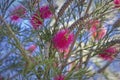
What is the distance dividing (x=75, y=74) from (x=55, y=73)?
0.16ft

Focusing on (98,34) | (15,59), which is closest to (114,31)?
(98,34)

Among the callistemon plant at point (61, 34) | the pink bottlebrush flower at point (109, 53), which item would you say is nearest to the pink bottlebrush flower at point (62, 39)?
the callistemon plant at point (61, 34)

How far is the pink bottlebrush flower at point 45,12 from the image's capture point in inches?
30.2

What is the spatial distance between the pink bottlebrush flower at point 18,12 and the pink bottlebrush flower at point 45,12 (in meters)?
0.05

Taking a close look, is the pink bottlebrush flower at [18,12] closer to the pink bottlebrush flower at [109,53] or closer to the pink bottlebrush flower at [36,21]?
→ the pink bottlebrush flower at [36,21]

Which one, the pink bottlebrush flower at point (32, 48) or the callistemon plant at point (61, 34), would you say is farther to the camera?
the pink bottlebrush flower at point (32, 48)

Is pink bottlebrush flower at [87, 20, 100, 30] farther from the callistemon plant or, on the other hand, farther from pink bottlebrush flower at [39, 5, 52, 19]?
pink bottlebrush flower at [39, 5, 52, 19]

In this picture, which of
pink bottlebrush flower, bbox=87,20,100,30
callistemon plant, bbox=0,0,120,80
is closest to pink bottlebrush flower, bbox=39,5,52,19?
callistemon plant, bbox=0,0,120,80

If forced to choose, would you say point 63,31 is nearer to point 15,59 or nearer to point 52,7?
point 52,7

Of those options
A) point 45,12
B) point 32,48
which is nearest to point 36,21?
point 45,12

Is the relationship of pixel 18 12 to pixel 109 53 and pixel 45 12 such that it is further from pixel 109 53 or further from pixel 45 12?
pixel 109 53

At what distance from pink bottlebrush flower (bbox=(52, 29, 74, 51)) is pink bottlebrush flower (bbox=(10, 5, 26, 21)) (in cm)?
13

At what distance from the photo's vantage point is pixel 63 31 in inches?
28.0

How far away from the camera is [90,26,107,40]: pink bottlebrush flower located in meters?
0.79
